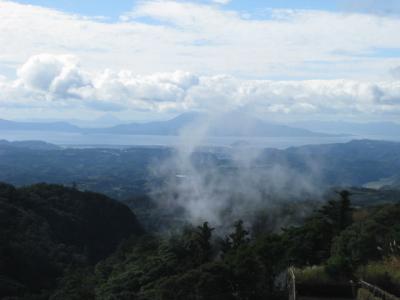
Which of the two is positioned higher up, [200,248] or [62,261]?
[200,248]

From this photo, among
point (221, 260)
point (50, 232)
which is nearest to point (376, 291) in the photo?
point (221, 260)

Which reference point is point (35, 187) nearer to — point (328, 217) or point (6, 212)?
point (6, 212)

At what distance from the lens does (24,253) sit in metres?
52.6

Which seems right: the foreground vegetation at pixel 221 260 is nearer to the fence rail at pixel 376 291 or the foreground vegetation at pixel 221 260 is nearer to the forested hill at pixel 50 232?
the forested hill at pixel 50 232

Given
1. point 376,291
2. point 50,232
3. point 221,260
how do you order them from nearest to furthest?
1. point 376,291
2. point 221,260
3. point 50,232

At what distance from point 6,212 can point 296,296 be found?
57.8m

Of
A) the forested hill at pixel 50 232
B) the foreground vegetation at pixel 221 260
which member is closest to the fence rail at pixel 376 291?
the foreground vegetation at pixel 221 260

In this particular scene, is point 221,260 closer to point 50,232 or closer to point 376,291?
point 376,291

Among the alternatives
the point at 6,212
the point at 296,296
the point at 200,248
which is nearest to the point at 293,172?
the point at 6,212

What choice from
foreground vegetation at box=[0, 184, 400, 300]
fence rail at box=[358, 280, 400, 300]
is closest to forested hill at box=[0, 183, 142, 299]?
foreground vegetation at box=[0, 184, 400, 300]

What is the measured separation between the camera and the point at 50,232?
66438 millimetres

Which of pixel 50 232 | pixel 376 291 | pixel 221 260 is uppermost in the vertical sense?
pixel 376 291

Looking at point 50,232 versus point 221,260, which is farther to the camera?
point 50,232

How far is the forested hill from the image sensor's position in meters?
50.8
